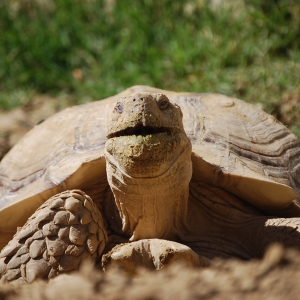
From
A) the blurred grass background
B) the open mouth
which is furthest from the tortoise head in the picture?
the blurred grass background

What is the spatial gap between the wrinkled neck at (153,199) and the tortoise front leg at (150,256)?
0.20 meters

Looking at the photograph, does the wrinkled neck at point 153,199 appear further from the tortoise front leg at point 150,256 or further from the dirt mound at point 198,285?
the dirt mound at point 198,285

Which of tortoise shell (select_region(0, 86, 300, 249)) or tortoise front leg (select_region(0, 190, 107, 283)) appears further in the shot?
tortoise shell (select_region(0, 86, 300, 249))

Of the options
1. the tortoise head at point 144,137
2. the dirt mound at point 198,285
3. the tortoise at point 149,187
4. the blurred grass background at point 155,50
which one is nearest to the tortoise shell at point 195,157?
the tortoise at point 149,187

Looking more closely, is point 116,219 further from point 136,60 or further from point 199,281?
point 136,60

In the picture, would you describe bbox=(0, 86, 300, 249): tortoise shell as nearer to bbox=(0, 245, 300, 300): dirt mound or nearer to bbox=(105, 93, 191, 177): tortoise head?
bbox=(105, 93, 191, 177): tortoise head

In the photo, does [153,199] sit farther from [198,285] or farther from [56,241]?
[198,285]

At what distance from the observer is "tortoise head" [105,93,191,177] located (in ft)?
9.89

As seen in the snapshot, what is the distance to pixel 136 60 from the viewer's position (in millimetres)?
7203

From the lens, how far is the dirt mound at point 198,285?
84.4 inches

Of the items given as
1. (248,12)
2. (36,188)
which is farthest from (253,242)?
(248,12)

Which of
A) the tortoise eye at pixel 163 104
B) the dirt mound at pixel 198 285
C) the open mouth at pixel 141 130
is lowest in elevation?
the dirt mound at pixel 198 285

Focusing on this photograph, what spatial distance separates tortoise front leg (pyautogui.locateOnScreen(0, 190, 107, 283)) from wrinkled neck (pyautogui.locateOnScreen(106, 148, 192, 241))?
0.19 m

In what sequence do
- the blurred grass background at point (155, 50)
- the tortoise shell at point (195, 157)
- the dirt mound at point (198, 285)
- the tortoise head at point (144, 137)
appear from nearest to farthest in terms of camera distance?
the dirt mound at point (198, 285), the tortoise head at point (144, 137), the tortoise shell at point (195, 157), the blurred grass background at point (155, 50)
